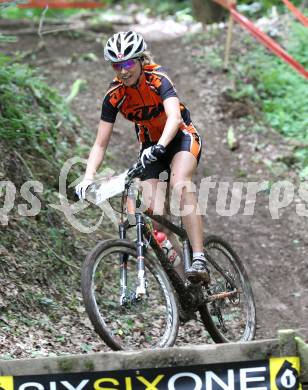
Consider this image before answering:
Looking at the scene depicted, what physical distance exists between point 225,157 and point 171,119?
5573mm

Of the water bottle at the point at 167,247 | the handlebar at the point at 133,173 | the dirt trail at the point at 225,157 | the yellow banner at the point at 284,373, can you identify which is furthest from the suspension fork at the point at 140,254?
the dirt trail at the point at 225,157

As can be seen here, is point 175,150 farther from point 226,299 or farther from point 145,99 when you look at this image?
point 226,299

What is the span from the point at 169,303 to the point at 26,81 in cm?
485

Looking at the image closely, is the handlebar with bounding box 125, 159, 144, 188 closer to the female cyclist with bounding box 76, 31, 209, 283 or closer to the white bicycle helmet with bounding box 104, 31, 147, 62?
the female cyclist with bounding box 76, 31, 209, 283

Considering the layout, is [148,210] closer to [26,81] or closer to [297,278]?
[297,278]

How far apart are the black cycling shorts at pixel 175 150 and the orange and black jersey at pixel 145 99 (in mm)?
84

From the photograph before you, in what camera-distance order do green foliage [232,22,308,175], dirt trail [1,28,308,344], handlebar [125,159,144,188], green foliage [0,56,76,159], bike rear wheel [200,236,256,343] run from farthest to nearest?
green foliage [232,22,308,175] → green foliage [0,56,76,159] → dirt trail [1,28,308,344] → bike rear wheel [200,236,256,343] → handlebar [125,159,144,188]

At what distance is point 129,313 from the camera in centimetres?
589

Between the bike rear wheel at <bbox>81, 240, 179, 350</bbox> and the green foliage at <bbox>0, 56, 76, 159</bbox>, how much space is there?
255cm

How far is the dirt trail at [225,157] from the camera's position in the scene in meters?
8.43

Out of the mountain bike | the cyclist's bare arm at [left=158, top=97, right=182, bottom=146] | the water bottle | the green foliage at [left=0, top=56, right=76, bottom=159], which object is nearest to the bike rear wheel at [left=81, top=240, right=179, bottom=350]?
the mountain bike

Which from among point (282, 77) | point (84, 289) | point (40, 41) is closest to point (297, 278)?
point (84, 289)

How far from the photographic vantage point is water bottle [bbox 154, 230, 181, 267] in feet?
20.8

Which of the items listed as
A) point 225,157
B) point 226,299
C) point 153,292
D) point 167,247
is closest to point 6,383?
point 167,247
